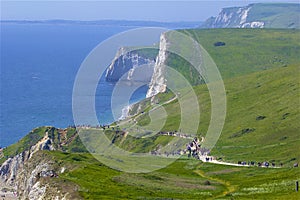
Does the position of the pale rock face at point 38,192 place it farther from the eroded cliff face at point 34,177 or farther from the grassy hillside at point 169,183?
the grassy hillside at point 169,183

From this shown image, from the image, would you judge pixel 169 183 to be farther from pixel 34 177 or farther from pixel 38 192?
pixel 34 177

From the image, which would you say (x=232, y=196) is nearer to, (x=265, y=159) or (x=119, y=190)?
(x=119, y=190)

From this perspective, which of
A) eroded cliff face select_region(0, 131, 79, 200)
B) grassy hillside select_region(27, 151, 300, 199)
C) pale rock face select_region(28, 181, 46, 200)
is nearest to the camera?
grassy hillside select_region(27, 151, 300, 199)

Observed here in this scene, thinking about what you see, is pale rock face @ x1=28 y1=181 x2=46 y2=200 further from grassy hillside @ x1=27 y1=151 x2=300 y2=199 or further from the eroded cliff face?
grassy hillside @ x1=27 y1=151 x2=300 y2=199

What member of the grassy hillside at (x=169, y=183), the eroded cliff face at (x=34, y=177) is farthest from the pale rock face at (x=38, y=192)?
the grassy hillside at (x=169, y=183)

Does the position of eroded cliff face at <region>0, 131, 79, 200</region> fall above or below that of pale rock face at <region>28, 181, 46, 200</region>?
above

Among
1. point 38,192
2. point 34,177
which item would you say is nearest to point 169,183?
point 38,192

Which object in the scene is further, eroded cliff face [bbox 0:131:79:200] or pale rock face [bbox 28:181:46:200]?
pale rock face [bbox 28:181:46:200]

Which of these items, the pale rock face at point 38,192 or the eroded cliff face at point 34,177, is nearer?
the eroded cliff face at point 34,177

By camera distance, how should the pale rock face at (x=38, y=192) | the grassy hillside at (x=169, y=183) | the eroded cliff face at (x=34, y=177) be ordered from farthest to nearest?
the pale rock face at (x=38, y=192)
the eroded cliff face at (x=34, y=177)
the grassy hillside at (x=169, y=183)

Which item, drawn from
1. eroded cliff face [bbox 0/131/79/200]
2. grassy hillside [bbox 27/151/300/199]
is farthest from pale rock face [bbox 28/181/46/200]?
grassy hillside [bbox 27/151/300/199]

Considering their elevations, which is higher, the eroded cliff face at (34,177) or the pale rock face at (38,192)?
the eroded cliff face at (34,177)
